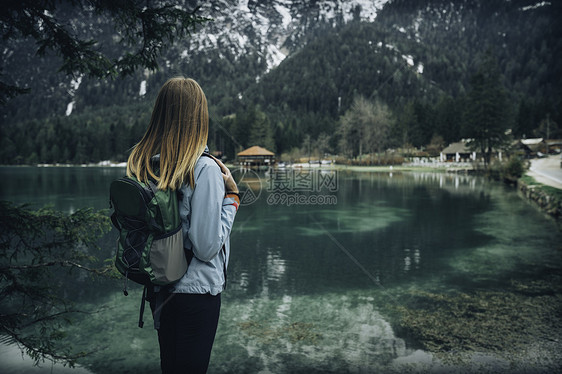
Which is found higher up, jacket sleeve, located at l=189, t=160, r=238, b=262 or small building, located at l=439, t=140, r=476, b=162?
small building, located at l=439, t=140, r=476, b=162

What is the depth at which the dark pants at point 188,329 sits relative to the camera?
6.40ft

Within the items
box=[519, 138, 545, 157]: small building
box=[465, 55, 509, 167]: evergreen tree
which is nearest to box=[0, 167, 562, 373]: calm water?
box=[465, 55, 509, 167]: evergreen tree

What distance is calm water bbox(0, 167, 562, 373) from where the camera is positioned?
531 cm

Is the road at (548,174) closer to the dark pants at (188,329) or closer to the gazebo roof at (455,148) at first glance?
the dark pants at (188,329)

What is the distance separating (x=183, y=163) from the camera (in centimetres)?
191

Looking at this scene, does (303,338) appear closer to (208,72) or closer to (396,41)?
(208,72)

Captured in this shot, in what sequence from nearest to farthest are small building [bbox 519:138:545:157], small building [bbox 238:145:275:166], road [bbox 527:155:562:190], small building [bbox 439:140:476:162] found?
road [bbox 527:155:562:190] < small building [bbox 238:145:275:166] < small building [bbox 439:140:476:162] < small building [bbox 519:138:545:157]

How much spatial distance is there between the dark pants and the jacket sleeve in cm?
29

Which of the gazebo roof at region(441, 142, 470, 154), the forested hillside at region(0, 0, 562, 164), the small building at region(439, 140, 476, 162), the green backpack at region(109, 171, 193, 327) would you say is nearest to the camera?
the green backpack at region(109, 171, 193, 327)

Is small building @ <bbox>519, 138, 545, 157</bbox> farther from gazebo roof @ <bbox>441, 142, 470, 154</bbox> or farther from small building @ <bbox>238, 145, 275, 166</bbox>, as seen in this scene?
→ small building @ <bbox>238, 145, 275, 166</bbox>

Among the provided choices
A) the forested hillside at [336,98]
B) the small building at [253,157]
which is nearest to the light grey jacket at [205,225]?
the forested hillside at [336,98]

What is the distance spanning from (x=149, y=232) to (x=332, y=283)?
22.7 ft

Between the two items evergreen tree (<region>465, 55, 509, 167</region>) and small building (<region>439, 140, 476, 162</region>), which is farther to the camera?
small building (<region>439, 140, 476, 162</region>)

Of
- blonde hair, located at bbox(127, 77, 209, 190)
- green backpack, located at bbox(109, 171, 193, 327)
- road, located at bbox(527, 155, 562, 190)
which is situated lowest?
road, located at bbox(527, 155, 562, 190)
